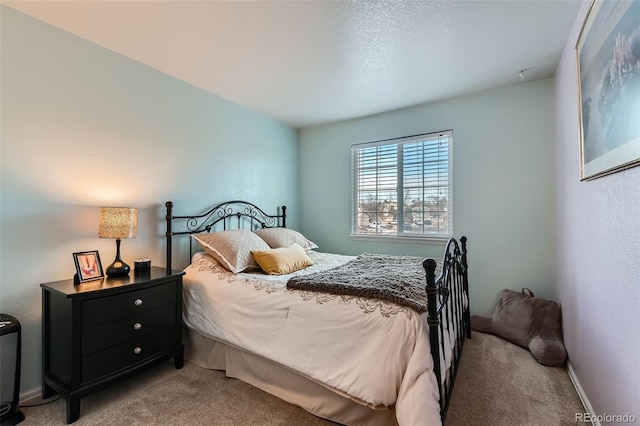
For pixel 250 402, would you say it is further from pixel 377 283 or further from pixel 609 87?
pixel 609 87

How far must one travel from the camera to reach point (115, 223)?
2.00m

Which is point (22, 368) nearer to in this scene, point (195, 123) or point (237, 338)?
point (237, 338)

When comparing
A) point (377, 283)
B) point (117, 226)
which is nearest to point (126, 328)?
point (117, 226)

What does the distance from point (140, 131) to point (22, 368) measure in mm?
1808

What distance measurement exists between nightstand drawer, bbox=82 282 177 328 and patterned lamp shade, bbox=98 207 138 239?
0.43 metres

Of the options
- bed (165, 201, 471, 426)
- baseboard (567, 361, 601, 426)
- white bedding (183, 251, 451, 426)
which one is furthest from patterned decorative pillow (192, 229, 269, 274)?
baseboard (567, 361, 601, 426)

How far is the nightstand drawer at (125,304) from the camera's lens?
1695 millimetres

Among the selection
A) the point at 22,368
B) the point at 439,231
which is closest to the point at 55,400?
the point at 22,368

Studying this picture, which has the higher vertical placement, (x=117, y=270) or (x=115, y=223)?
(x=115, y=223)

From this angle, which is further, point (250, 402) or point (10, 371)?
point (250, 402)

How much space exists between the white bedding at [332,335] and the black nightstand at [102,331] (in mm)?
271

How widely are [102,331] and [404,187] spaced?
10.2ft

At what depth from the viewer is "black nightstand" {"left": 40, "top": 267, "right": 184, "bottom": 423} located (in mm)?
1640
